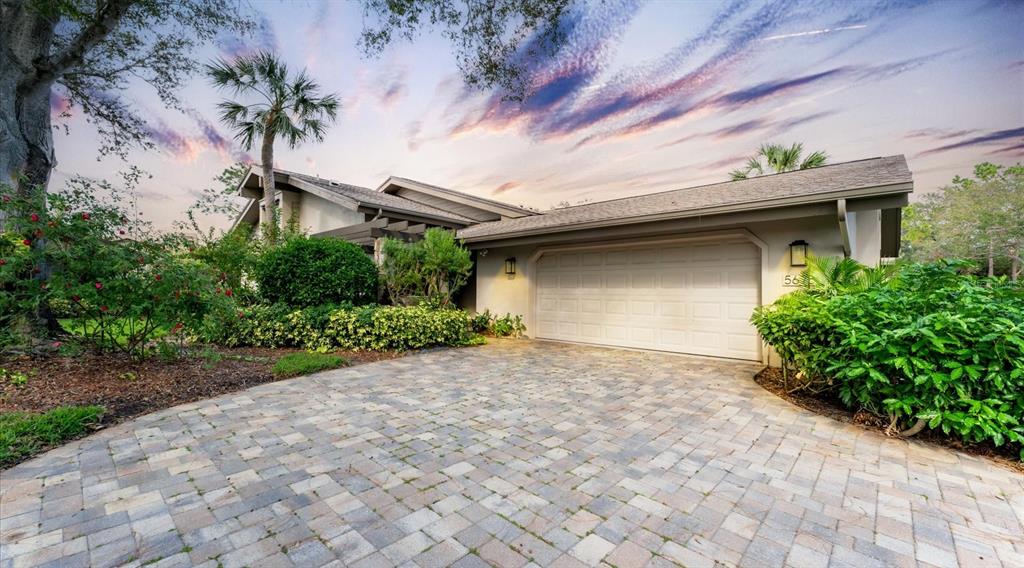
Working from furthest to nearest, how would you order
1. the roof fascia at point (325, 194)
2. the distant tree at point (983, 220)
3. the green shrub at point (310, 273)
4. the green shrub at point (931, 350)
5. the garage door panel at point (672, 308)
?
the distant tree at point (983, 220)
the roof fascia at point (325, 194)
the green shrub at point (310, 273)
the garage door panel at point (672, 308)
the green shrub at point (931, 350)

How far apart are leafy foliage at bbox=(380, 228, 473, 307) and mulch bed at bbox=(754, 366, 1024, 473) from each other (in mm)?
5806

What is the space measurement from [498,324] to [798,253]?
6.00 metres

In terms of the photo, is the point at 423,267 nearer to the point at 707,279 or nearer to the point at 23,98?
the point at 707,279

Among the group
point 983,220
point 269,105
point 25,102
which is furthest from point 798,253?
point 983,220

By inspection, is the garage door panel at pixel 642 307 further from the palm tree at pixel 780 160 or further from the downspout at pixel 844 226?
the palm tree at pixel 780 160

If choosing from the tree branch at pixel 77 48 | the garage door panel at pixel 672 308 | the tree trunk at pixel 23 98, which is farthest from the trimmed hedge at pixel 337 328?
the tree branch at pixel 77 48

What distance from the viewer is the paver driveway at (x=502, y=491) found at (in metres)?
1.92

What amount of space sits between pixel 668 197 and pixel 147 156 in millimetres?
12145

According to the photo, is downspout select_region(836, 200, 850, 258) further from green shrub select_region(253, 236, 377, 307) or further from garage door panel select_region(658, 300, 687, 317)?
green shrub select_region(253, 236, 377, 307)

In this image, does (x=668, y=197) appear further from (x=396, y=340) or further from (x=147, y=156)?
Answer: (x=147, y=156)

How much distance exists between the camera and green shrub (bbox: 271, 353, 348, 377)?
548 centimetres

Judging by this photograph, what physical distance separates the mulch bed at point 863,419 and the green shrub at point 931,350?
0.29 feet

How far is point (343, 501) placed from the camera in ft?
7.65

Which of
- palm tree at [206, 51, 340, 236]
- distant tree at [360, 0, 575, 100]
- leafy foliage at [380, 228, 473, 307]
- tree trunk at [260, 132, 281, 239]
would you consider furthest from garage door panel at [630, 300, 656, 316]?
tree trunk at [260, 132, 281, 239]
